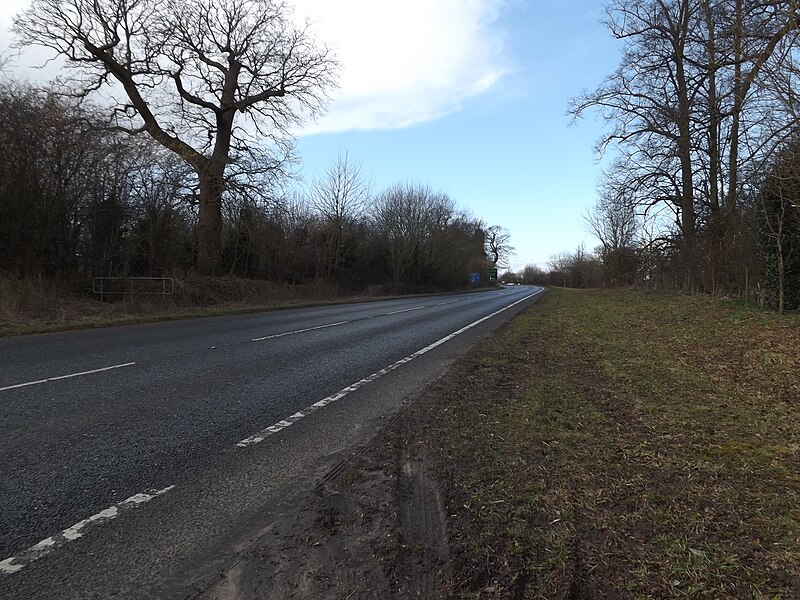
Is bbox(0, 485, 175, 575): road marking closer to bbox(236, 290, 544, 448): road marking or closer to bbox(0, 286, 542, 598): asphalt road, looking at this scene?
bbox(0, 286, 542, 598): asphalt road

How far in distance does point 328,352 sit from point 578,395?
5308 millimetres

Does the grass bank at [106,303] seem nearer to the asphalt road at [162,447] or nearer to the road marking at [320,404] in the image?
the asphalt road at [162,447]

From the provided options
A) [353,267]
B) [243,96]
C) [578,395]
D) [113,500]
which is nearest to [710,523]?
[578,395]

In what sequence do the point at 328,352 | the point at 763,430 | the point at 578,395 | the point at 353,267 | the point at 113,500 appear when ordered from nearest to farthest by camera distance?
the point at 113,500 < the point at 763,430 < the point at 578,395 < the point at 328,352 < the point at 353,267

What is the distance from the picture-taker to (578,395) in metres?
6.37

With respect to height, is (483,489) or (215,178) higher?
(215,178)

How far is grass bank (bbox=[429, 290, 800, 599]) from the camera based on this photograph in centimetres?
257

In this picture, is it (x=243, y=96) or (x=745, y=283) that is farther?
(x=243, y=96)

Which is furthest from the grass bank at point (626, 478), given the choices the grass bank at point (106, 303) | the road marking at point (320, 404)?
the grass bank at point (106, 303)

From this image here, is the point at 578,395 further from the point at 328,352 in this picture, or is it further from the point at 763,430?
the point at 328,352

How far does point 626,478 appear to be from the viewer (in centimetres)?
374

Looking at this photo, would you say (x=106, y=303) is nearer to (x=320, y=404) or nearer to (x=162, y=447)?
(x=320, y=404)

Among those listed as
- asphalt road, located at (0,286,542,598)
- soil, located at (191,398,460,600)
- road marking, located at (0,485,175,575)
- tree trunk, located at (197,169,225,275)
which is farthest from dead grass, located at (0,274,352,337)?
soil, located at (191,398,460,600)

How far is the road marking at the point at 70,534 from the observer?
8.80 feet
